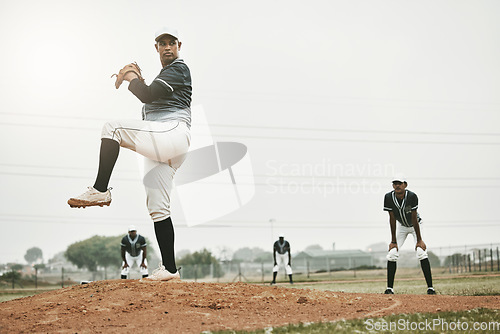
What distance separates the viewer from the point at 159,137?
5.11 meters

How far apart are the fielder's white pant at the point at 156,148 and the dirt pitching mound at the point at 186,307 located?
96 centimetres

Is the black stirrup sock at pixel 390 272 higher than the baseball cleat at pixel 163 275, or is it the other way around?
the baseball cleat at pixel 163 275

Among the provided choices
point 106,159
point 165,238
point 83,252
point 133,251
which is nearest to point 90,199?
point 106,159

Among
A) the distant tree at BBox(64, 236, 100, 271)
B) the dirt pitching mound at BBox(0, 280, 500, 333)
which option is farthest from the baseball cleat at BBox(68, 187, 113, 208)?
the distant tree at BBox(64, 236, 100, 271)

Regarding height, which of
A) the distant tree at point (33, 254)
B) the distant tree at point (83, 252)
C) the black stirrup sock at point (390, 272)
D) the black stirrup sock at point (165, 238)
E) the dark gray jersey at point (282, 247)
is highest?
the black stirrup sock at point (165, 238)

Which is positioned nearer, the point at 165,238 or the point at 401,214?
the point at 165,238

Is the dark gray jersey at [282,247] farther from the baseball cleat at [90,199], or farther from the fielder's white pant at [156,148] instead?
the baseball cleat at [90,199]

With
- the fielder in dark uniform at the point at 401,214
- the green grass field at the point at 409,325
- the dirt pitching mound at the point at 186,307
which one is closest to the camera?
the green grass field at the point at 409,325

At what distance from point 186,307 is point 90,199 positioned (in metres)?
1.43

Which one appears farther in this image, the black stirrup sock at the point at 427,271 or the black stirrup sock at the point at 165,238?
the black stirrup sock at the point at 427,271

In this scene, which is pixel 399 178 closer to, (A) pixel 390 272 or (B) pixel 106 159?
(A) pixel 390 272

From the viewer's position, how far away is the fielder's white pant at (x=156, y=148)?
505 cm

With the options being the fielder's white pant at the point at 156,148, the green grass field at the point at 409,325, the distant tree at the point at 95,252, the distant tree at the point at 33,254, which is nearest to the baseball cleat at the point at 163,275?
the fielder's white pant at the point at 156,148

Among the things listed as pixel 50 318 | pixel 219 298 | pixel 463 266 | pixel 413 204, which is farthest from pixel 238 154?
pixel 463 266
